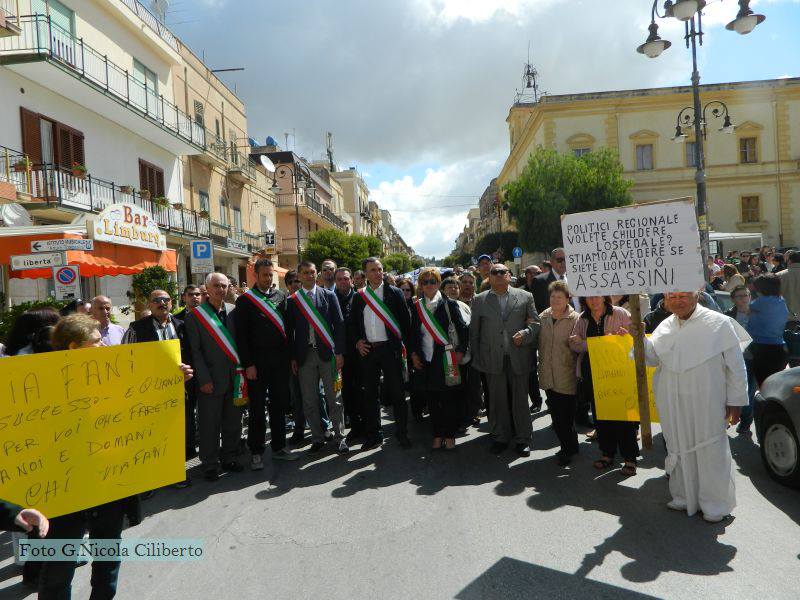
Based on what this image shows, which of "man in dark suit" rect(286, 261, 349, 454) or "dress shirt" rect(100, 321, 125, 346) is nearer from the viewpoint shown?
"dress shirt" rect(100, 321, 125, 346)

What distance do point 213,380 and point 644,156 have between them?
41511 mm

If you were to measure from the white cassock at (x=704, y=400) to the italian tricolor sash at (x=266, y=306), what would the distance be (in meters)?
3.73

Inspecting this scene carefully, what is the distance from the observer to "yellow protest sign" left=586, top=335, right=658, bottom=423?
5113 mm

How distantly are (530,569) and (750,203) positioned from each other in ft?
146

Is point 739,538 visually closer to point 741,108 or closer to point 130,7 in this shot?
point 130,7

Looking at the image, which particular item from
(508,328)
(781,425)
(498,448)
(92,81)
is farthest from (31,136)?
(781,425)

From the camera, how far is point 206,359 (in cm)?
565

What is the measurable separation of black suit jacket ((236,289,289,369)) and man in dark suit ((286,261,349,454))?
0.99 feet

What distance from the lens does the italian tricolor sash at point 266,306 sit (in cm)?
599

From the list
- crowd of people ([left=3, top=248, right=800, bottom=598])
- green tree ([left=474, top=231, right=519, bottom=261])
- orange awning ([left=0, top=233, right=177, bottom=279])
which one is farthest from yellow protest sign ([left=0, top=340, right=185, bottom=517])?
green tree ([left=474, top=231, right=519, bottom=261])

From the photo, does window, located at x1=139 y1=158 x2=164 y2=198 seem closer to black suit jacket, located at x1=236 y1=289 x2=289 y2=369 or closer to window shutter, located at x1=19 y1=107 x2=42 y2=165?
window shutter, located at x1=19 y1=107 x2=42 y2=165

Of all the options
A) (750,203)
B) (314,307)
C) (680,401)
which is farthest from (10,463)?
(750,203)

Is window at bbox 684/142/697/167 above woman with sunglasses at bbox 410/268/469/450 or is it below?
above

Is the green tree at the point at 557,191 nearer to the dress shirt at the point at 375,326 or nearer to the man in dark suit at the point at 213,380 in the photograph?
the dress shirt at the point at 375,326
